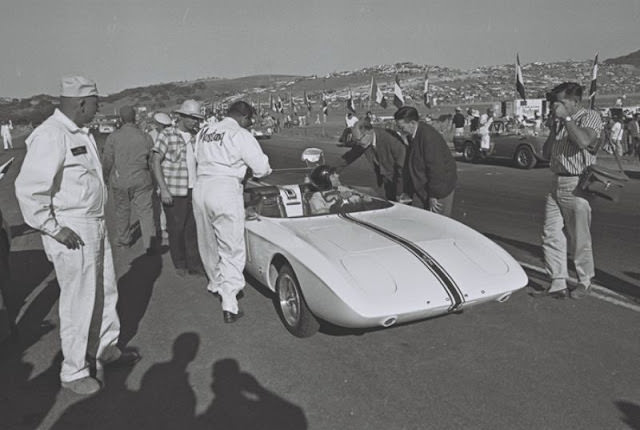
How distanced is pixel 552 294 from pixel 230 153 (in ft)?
9.91

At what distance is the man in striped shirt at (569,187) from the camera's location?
4.67m

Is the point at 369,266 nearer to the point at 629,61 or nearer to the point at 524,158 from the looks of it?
the point at 524,158

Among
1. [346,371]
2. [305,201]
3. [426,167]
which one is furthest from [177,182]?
[346,371]

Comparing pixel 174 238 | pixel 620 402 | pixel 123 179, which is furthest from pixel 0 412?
pixel 123 179

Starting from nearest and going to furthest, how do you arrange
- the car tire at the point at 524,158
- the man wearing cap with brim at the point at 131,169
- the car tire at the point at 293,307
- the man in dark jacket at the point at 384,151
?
the car tire at the point at 293,307, the man in dark jacket at the point at 384,151, the man wearing cap with brim at the point at 131,169, the car tire at the point at 524,158

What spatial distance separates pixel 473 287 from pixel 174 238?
3549 millimetres

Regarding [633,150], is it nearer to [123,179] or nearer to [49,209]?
[123,179]

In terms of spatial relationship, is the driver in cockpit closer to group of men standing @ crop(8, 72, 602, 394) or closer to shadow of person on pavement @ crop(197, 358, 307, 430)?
group of men standing @ crop(8, 72, 602, 394)

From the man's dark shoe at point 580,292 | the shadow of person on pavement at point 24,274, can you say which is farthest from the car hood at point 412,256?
the shadow of person on pavement at point 24,274

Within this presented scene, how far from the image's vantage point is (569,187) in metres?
4.83

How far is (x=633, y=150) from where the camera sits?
18297 millimetres

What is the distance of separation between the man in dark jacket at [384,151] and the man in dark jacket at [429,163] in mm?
863

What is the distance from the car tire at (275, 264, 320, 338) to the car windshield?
96 cm

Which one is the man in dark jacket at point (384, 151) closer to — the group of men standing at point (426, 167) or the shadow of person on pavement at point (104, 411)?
the group of men standing at point (426, 167)
